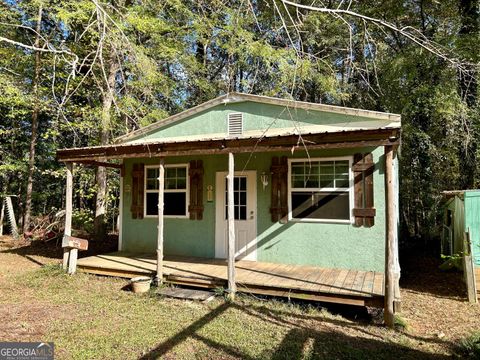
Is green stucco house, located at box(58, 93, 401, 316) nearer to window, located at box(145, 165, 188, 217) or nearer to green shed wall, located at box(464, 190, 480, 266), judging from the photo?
window, located at box(145, 165, 188, 217)

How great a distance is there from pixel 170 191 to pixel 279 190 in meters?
2.81

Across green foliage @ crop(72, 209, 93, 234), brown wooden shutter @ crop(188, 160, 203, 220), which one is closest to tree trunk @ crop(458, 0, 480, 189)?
brown wooden shutter @ crop(188, 160, 203, 220)

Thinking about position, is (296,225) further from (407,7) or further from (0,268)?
(407,7)

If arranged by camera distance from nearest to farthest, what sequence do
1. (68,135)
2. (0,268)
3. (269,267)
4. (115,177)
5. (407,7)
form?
(269,267), (0,268), (407,7), (115,177), (68,135)

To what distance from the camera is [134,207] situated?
8.55 metres

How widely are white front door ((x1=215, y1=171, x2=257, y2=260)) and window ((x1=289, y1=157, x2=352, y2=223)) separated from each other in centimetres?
90

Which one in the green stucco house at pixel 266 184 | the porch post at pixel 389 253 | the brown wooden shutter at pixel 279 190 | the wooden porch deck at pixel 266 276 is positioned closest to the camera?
the porch post at pixel 389 253

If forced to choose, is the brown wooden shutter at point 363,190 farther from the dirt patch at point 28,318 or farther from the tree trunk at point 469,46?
the tree trunk at point 469,46

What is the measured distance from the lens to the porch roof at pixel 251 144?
504cm

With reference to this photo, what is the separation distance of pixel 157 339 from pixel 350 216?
4.13 meters

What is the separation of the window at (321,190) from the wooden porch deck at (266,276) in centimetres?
105

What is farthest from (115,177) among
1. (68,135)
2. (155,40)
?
(155,40)

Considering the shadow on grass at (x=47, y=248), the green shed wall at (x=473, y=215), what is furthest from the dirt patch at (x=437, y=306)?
the shadow on grass at (x=47, y=248)

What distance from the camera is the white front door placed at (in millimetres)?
7414
